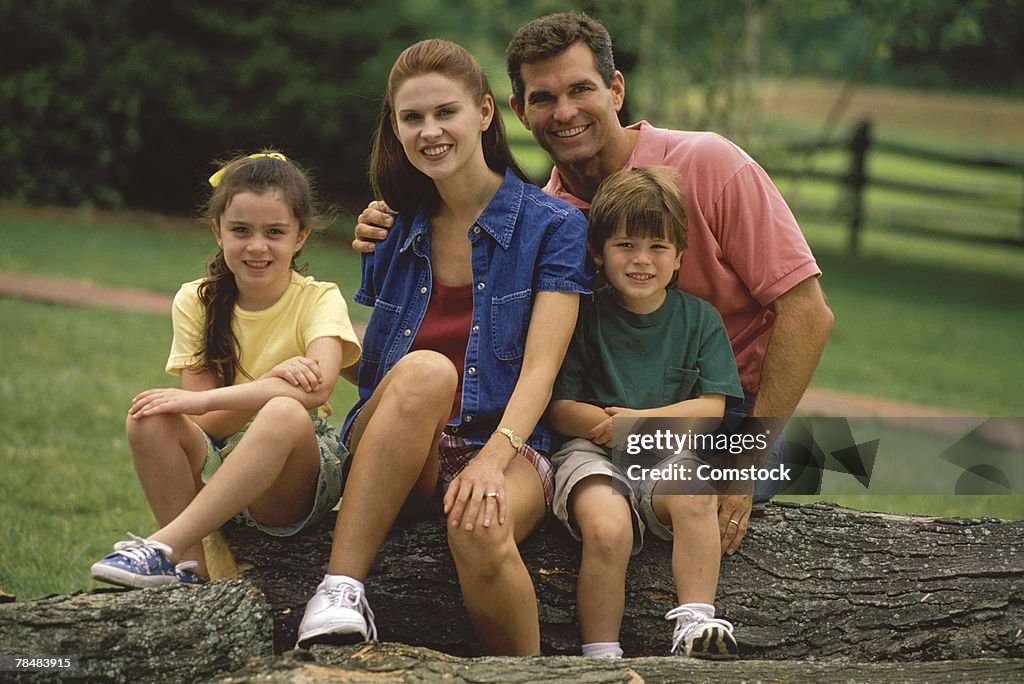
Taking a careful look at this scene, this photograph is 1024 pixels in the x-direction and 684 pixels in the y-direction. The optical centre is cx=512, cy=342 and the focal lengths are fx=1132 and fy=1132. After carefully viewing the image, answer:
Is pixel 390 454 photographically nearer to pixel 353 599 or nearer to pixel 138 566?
pixel 353 599

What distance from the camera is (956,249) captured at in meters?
19.1

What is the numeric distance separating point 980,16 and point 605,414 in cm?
1204

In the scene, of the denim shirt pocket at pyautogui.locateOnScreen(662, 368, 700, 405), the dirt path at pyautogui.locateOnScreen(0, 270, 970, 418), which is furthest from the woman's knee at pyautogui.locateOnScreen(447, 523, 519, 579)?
the dirt path at pyautogui.locateOnScreen(0, 270, 970, 418)

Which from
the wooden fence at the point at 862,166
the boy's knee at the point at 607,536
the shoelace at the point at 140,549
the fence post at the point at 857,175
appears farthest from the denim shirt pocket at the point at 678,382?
the fence post at the point at 857,175

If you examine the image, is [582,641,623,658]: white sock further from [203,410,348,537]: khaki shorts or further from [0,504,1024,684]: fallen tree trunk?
[203,410,348,537]: khaki shorts

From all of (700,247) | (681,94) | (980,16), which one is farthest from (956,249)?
(700,247)

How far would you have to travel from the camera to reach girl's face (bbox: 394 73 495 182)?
299cm

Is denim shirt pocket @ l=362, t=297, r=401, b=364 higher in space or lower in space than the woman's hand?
higher

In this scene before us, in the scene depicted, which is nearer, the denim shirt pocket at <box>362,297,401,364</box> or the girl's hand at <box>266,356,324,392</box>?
the girl's hand at <box>266,356,324,392</box>

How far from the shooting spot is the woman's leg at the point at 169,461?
286 centimetres

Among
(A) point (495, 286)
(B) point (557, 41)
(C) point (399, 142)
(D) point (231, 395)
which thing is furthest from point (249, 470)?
(B) point (557, 41)

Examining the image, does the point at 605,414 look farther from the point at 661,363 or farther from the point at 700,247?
the point at 700,247

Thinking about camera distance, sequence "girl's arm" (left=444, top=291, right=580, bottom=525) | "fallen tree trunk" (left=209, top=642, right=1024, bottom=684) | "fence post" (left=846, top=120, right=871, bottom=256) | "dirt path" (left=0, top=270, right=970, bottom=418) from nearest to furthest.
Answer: "fallen tree trunk" (left=209, top=642, right=1024, bottom=684) → "girl's arm" (left=444, top=291, right=580, bottom=525) → "dirt path" (left=0, top=270, right=970, bottom=418) → "fence post" (left=846, top=120, right=871, bottom=256)

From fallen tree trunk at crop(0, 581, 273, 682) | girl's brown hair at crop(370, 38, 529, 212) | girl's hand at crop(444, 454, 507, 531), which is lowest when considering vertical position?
fallen tree trunk at crop(0, 581, 273, 682)
